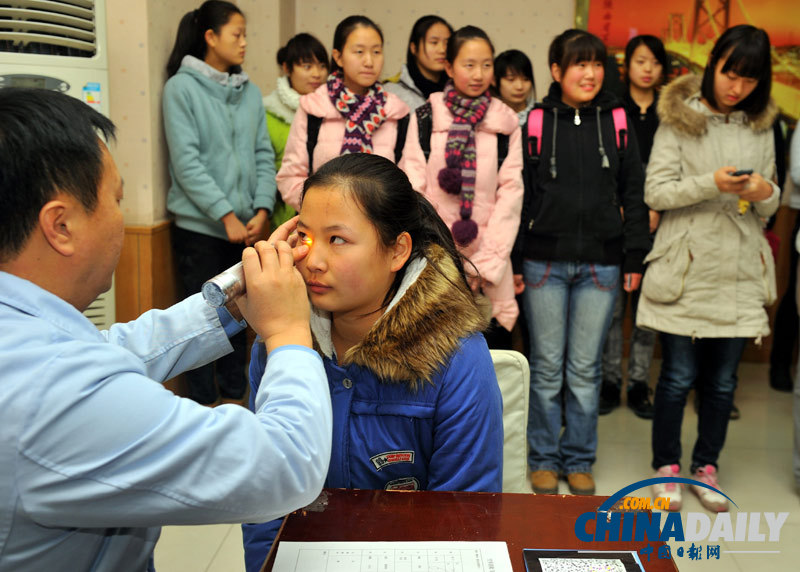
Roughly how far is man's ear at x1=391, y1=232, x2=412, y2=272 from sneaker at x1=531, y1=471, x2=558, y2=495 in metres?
1.57

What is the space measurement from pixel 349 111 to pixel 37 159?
218cm

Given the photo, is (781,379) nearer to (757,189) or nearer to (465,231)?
(757,189)

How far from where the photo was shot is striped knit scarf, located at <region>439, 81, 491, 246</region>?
110 inches

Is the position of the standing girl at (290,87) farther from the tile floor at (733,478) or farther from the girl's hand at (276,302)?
the girl's hand at (276,302)

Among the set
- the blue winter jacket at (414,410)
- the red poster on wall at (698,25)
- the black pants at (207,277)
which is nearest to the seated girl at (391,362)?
the blue winter jacket at (414,410)

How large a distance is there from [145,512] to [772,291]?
2511mm

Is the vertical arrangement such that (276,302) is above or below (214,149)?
below

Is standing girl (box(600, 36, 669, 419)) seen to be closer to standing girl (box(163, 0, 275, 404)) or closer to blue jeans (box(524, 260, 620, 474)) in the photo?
blue jeans (box(524, 260, 620, 474))

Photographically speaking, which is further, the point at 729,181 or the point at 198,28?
the point at 198,28

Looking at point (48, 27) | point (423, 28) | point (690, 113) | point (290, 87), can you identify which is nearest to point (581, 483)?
point (690, 113)

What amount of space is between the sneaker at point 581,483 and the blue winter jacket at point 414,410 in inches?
60.0

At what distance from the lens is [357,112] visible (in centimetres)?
297

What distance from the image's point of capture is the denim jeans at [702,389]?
2688mm

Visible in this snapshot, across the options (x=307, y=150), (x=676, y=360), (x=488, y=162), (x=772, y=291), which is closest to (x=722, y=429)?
(x=676, y=360)
